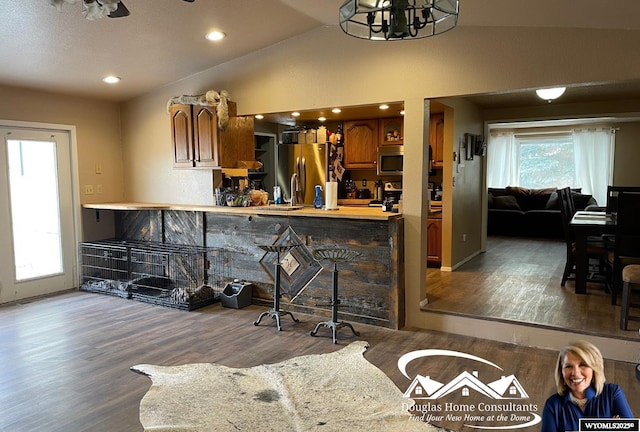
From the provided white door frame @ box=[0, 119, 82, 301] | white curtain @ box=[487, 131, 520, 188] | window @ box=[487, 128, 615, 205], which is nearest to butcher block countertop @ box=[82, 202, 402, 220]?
white door frame @ box=[0, 119, 82, 301]

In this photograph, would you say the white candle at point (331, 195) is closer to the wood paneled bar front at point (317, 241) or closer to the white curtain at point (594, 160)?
the wood paneled bar front at point (317, 241)

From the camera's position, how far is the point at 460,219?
6.24 meters

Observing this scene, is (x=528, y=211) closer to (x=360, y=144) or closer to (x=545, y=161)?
(x=545, y=161)

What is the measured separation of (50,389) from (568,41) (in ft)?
14.2

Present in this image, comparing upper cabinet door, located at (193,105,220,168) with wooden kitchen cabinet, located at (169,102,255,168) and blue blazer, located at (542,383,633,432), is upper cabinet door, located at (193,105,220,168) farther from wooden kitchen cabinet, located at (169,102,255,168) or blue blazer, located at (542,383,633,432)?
blue blazer, located at (542,383,633,432)

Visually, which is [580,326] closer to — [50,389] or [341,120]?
[50,389]

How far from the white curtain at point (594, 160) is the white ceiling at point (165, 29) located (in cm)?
719

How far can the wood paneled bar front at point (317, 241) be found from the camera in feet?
13.4

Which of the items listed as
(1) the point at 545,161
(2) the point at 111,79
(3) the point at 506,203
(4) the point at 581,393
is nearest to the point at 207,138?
(2) the point at 111,79

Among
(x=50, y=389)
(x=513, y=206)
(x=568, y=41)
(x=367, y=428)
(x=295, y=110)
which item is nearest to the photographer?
(x=367, y=428)

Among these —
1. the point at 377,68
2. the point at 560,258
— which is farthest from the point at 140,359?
the point at 560,258

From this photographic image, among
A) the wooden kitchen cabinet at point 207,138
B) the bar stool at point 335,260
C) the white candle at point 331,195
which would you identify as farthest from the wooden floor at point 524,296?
the wooden kitchen cabinet at point 207,138

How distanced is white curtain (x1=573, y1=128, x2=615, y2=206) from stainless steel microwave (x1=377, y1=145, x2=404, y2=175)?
5.23 m

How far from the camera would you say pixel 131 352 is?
3.55 meters
